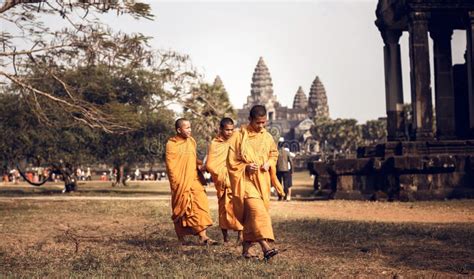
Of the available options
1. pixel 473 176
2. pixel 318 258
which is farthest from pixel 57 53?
pixel 473 176

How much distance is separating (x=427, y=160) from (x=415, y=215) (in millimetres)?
4606

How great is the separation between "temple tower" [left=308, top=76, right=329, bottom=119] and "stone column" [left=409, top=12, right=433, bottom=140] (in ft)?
502

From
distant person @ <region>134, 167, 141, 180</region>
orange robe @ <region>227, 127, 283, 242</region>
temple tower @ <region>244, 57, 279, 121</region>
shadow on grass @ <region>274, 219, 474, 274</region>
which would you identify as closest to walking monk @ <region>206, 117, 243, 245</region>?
shadow on grass @ <region>274, 219, 474, 274</region>

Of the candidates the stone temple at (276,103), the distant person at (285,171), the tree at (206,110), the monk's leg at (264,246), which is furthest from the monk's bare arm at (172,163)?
the stone temple at (276,103)

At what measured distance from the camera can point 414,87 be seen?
2047 cm

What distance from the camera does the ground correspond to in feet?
23.7

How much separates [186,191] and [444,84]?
13309 mm

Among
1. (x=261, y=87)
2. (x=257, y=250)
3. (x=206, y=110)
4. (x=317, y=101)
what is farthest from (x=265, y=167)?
(x=317, y=101)

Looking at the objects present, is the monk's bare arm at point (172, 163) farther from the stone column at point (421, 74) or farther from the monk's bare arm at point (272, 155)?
the stone column at point (421, 74)

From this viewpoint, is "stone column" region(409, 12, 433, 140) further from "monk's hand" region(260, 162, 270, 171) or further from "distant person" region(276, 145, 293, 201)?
"monk's hand" region(260, 162, 270, 171)

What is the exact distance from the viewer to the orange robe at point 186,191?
34.0ft

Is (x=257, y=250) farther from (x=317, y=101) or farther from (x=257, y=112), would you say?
(x=317, y=101)

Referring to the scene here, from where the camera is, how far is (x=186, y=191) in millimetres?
10680

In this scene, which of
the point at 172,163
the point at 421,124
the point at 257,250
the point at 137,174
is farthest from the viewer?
the point at 137,174
